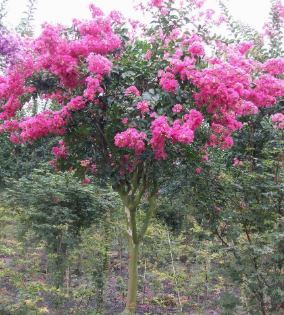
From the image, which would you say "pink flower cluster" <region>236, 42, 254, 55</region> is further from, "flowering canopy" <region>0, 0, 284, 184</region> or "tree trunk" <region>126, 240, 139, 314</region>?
"tree trunk" <region>126, 240, 139, 314</region>

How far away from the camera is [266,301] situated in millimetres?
2473

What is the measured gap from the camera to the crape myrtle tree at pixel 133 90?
242 cm

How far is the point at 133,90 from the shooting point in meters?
2.51

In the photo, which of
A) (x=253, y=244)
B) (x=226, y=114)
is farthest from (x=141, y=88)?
(x=253, y=244)

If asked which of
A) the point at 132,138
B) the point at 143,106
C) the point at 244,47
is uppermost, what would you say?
the point at 244,47

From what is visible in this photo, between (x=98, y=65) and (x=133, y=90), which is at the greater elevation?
(x=98, y=65)

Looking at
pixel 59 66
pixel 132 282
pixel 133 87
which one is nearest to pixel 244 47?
pixel 133 87

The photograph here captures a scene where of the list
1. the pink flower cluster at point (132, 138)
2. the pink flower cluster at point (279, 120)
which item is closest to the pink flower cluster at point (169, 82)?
the pink flower cluster at point (132, 138)

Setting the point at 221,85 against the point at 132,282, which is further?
the point at 132,282

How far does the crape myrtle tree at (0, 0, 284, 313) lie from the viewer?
2.42 meters

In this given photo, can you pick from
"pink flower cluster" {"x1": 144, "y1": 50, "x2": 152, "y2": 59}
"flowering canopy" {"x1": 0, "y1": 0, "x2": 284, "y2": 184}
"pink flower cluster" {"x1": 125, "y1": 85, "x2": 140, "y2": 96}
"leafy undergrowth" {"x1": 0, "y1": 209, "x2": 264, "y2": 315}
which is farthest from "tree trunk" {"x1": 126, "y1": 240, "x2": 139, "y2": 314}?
"pink flower cluster" {"x1": 144, "y1": 50, "x2": 152, "y2": 59}

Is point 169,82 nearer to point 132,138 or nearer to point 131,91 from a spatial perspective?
point 131,91

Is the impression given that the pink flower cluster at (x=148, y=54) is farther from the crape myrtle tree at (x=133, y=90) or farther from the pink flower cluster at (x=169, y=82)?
the pink flower cluster at (x=169, y=82)

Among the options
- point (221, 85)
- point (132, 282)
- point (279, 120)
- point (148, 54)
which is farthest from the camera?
point (132, 282)
